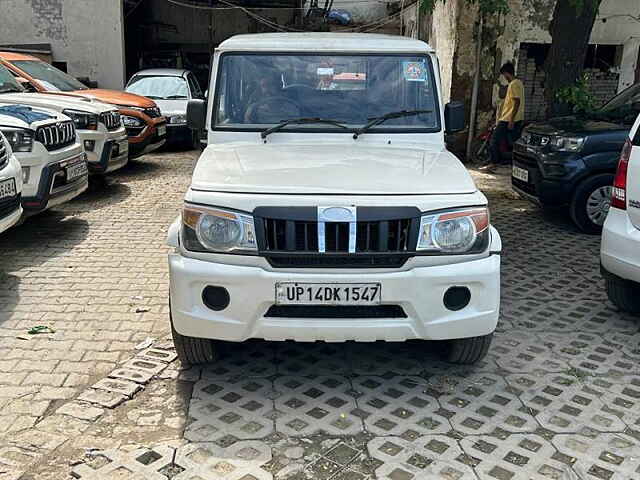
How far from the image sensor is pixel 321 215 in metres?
3.27

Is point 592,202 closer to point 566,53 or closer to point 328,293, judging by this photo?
point 566,53

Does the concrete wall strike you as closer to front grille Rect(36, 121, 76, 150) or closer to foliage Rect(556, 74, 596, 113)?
front grille Rect(36, 121, 76, 150)

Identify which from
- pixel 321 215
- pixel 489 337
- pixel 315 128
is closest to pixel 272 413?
pixel 321 215

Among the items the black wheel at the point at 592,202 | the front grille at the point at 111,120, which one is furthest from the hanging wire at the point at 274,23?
the black wheel at the point at 592,202

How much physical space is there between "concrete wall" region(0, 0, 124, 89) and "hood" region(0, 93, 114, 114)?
898cm

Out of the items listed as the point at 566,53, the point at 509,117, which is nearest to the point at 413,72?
the point at 566,53

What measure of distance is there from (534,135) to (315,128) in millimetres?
4115

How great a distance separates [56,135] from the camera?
684 cm

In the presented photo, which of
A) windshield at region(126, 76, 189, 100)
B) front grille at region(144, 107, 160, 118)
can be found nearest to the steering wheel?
front grille at region(144, 107, 160, 118)

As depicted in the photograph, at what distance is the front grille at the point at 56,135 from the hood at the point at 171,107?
5963 mm

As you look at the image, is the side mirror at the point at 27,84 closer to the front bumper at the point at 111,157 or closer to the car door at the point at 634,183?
the front bumper at the point at 111,157

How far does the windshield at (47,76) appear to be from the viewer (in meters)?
10.2

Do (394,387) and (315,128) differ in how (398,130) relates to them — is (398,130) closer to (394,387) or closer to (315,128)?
(315,128)

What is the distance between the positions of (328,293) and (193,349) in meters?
0.96
